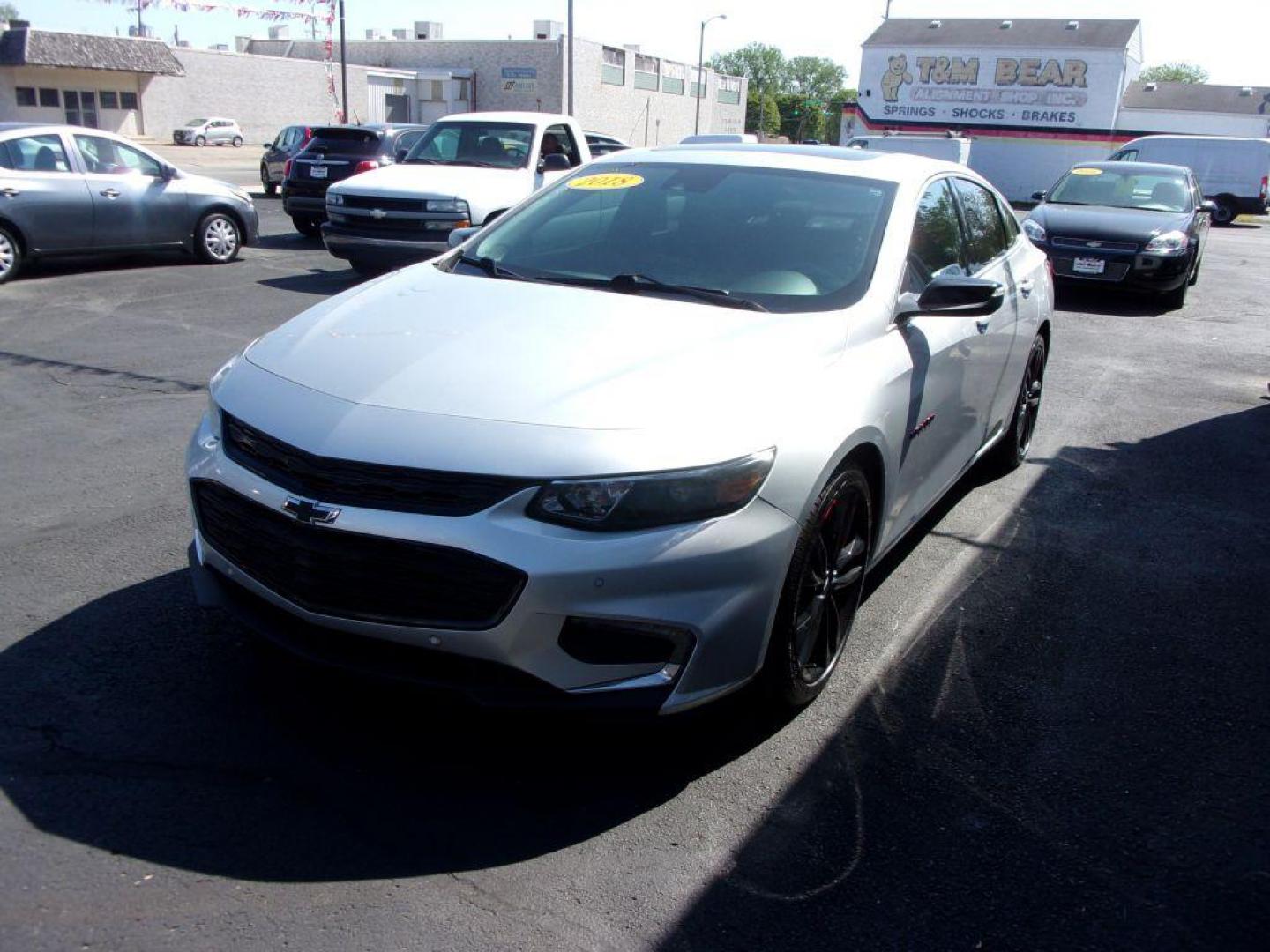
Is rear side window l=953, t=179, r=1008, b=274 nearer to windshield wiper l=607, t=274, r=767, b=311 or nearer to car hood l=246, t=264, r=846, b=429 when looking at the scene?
windshield wiper l=607, t=274, r=767, b=311

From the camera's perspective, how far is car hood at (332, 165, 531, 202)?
1170 centimetres

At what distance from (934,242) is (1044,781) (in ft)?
7.45

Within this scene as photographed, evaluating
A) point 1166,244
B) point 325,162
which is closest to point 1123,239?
point 1166,244

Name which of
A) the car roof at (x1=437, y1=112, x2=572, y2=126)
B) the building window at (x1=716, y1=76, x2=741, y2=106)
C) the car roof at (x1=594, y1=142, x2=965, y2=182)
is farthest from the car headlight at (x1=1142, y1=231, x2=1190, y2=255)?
→ the building window at (x1=716, y1=76, x2=741, y2=106)

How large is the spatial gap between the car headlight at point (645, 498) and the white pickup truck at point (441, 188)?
8.45 m

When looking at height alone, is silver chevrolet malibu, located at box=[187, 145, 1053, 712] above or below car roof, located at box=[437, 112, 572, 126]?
below

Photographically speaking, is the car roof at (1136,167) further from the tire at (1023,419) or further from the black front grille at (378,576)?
the black front grille at (378,576)

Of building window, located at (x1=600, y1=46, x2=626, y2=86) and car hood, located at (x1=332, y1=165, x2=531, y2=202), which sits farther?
building window, located at (x1=600, y1=46, x2=626, y2=86)

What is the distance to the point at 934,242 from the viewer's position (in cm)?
464

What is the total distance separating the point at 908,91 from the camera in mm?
46625

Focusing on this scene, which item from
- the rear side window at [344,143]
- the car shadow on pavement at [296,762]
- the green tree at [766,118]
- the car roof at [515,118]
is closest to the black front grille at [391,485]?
the car shadow on pavement at [296,762]

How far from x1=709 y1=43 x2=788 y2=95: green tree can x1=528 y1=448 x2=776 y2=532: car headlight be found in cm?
13856

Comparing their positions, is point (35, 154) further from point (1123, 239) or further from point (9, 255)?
point (1123, 239)

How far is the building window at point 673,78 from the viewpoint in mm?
67812
